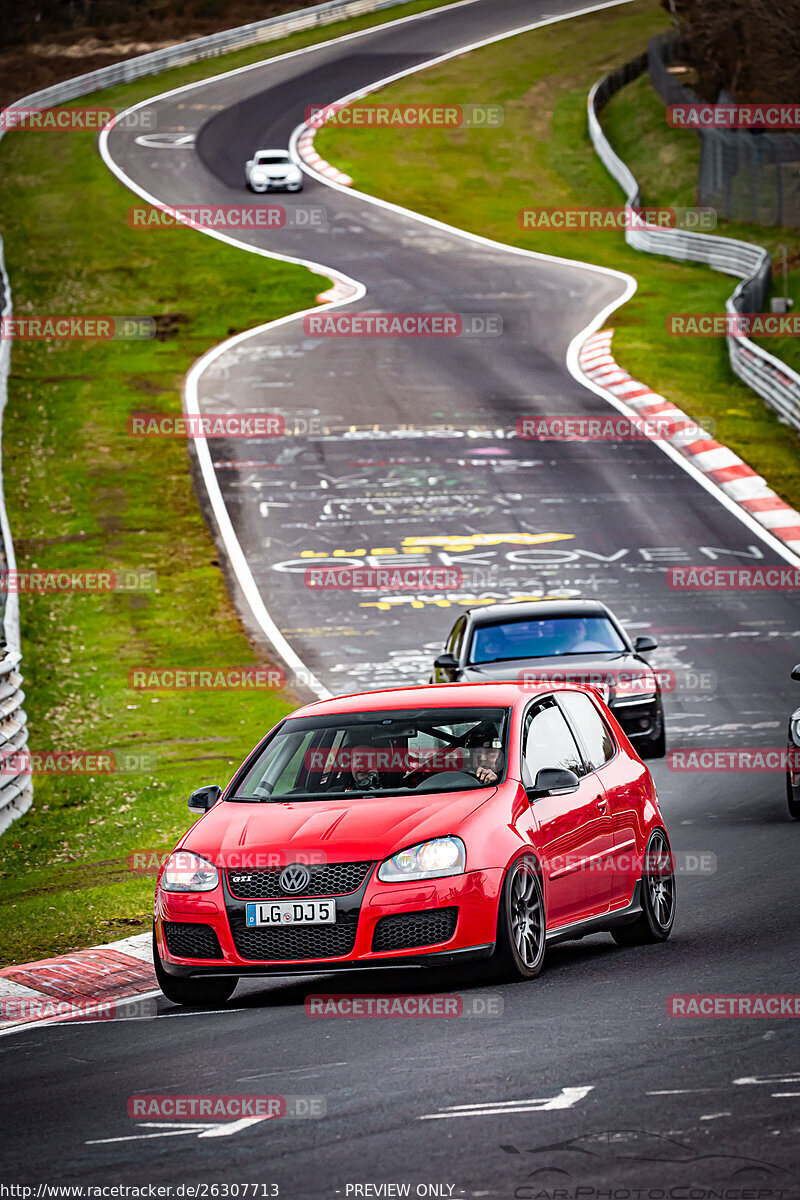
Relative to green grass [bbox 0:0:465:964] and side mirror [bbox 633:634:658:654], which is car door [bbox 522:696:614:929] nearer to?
green grass [bbox 0:0:465:964]

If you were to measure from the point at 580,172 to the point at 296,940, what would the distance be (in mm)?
55668

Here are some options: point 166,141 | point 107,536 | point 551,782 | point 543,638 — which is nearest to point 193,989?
point 551,782

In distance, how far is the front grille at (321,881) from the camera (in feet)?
28.0

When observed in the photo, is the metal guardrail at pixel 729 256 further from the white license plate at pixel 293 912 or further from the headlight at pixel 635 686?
the white license plate at pixel 293 912

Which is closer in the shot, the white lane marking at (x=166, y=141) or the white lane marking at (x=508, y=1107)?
the white lane marking at (x=508, y=1107)

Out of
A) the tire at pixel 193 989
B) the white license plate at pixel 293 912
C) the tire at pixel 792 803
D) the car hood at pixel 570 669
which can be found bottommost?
the car hood at pixel 570 669

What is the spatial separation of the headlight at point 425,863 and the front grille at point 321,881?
11cm

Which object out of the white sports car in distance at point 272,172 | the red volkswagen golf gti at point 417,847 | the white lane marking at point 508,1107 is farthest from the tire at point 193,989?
the white sports car in distance at point 272,172

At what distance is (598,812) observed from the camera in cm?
981

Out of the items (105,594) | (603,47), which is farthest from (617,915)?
(603,47)

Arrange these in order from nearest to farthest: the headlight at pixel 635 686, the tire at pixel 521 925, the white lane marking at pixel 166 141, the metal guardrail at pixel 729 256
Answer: the tire at pixel 521 925, the headlight at pixel 635 686, the metal guardrail at pixel 729 256, the white lane marking at pixel 166 141

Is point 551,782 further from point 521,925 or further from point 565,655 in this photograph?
point 565,655

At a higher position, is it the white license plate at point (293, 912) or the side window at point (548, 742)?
the side window at point (548, 742)

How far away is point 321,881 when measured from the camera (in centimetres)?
857
